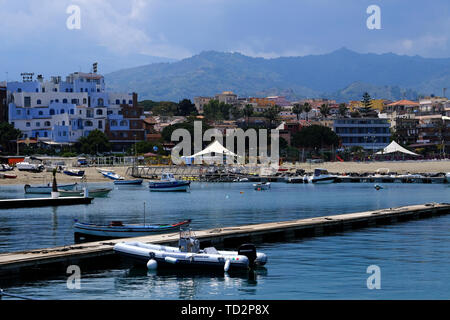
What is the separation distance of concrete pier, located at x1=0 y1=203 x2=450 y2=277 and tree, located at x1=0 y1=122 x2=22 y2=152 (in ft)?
393

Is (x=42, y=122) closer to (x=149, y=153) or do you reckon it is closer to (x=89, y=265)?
(x=149, y=153)

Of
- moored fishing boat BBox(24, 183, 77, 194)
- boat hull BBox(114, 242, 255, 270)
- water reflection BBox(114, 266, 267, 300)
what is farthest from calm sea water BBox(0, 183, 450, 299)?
moored fishing boat BBox(24, 183, 77, 194)

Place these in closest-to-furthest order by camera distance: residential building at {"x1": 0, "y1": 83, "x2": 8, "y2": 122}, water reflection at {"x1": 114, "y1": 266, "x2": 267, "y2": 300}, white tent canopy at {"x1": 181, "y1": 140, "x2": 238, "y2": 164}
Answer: water reflection at {"x1": 114, "y1": 266, "x2": 267, "y2": 300}, white tent canopy at {"x1": 181, "y1": 140, "x2": 238, "y2": 164}, residential building at {"x1": 0, "y1": 83, "x2": 8, "y2": 122}

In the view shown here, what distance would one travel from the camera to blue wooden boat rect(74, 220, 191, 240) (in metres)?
42.5

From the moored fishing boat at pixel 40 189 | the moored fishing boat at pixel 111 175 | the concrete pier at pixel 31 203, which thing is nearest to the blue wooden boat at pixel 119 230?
the concrete pier at pixel 31 203

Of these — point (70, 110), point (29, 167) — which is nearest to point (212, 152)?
point (29, 167)

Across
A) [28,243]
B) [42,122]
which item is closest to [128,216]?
[28,243]

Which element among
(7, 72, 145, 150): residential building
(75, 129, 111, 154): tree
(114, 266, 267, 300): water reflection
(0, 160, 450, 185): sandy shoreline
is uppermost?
(7, 72, 145, 150): residential building

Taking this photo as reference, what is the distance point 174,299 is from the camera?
94.4 ft

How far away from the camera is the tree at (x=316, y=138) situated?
598 feet

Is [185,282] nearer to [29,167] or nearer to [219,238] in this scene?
[219,238]

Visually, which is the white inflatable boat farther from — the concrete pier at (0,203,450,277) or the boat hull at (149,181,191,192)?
the boat hull at (149,181,191,192)

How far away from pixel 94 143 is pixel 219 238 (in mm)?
126833

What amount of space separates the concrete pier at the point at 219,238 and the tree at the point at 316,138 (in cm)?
12016
